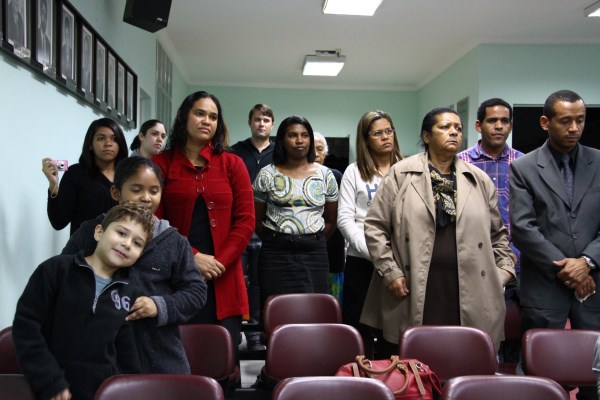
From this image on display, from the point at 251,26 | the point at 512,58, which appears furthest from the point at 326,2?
the point at 512,58

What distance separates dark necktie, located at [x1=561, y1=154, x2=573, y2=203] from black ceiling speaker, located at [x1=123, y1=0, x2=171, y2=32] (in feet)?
9.37

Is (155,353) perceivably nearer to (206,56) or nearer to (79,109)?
(79,109)

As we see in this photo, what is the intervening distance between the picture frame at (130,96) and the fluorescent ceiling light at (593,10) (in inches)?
173

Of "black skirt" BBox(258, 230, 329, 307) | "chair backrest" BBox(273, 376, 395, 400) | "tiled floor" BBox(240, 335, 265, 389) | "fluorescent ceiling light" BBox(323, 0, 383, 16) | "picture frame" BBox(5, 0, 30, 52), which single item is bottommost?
"tiled floor" BBox(240, 335, 265, 389)

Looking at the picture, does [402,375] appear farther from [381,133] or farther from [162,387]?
[381,133]

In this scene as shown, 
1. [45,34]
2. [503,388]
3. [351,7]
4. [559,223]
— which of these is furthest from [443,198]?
[351,7]

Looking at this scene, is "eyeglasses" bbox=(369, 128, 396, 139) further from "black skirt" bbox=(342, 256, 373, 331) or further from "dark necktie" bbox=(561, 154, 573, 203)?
"dark necktie" bbox=(561, 154, 573, 203)

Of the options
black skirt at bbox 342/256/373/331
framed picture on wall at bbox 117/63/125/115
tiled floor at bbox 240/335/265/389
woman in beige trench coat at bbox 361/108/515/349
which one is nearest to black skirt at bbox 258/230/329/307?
black skirt at bbox 342/256/373/331

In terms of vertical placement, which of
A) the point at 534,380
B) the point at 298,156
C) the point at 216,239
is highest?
the point at 298,156

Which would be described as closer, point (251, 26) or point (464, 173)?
point (464, 173)

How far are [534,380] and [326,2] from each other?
15.0ft

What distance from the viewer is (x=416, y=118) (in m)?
10.3

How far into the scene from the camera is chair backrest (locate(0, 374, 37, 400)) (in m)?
1.51

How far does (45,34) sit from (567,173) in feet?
8.58
